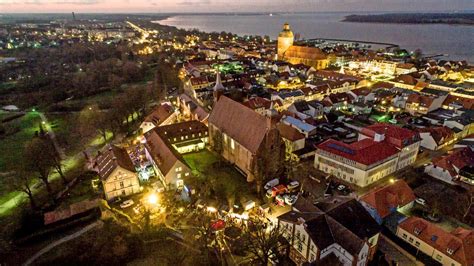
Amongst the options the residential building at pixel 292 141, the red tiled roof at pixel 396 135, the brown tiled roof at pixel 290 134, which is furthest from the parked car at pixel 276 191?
the red tiled roof at pixel 396 135

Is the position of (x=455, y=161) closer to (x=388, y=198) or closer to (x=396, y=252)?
(x=388, y=198)

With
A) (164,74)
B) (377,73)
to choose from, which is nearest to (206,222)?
A: (164,74)

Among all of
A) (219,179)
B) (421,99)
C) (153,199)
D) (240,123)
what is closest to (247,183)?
(219,179)

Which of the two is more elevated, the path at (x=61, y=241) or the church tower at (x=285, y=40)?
the church tower at (x=285, y=40)

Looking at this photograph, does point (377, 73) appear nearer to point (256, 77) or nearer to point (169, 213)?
point (256, 77)

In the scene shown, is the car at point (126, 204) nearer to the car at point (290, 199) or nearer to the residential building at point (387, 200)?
the car at point (290, 199)

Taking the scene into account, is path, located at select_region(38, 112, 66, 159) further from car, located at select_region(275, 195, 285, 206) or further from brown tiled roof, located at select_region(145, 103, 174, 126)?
car, located at select_region(275, 195, 285, 206)
